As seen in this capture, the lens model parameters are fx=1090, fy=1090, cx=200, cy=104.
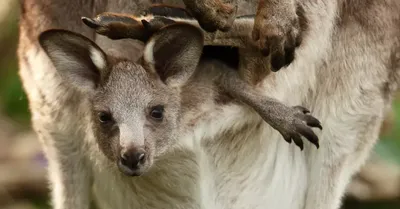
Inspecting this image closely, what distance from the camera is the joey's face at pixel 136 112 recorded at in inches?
113

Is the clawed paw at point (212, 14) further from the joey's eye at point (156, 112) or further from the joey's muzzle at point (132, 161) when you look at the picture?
the joey's muzzle at point (132, 161)

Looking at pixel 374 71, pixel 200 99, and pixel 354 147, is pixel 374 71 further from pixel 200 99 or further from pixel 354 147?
pixel 200 99

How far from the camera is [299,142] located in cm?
301

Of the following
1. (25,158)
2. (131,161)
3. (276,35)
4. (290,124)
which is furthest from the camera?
(25,158)

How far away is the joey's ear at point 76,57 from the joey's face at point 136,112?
46 millimetres

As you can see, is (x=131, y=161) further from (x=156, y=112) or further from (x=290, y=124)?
(x=290, y=124)

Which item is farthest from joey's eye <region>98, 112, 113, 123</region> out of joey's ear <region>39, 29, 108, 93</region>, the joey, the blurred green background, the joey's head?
the blurred green background

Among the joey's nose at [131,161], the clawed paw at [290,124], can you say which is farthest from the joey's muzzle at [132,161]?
the clawed paw at [290,124]

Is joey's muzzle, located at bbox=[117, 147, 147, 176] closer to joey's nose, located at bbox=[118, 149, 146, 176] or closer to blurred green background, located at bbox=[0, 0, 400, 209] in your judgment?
joey's nose, located at bbox=[118, 149, 146, 176]

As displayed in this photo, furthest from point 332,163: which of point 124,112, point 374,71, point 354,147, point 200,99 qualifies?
point 124,112

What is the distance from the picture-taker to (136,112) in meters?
2.91

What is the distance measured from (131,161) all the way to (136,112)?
0.17 m

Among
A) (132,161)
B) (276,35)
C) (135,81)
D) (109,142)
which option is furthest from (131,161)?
(276,35)

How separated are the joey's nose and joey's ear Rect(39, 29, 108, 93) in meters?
0.30
